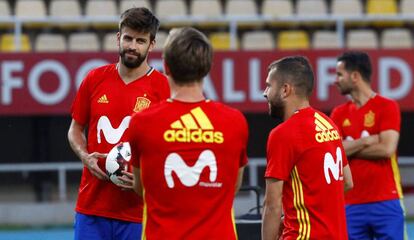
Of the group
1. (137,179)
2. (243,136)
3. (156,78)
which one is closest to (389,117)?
(156,78)

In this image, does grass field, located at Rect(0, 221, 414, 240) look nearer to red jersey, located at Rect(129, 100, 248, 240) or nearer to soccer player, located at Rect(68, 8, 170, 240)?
soccer player, located at Rect(68, 8, 170, 240)

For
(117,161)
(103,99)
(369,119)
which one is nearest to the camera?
(117,161)

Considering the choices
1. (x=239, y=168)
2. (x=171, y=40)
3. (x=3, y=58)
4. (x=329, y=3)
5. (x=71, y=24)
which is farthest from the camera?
(x=329, y=3)

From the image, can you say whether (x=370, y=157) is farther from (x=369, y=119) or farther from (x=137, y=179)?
(x=137, y=179)

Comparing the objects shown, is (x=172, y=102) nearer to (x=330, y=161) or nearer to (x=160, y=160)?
(x=160, y=160)

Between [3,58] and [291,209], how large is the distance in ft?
31.3

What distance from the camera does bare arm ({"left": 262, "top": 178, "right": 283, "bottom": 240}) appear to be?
5574mm

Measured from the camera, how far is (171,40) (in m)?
4.77

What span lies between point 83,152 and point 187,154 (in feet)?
5.42

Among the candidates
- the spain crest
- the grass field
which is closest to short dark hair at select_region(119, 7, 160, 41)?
the spain crest

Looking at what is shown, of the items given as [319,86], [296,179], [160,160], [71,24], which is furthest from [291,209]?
[71,24]

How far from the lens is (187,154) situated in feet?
15.9

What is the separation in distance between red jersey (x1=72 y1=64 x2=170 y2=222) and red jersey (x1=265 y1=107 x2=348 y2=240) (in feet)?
3.26

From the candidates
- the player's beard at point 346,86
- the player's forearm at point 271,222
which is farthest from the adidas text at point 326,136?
the player's beard at point 346,86
